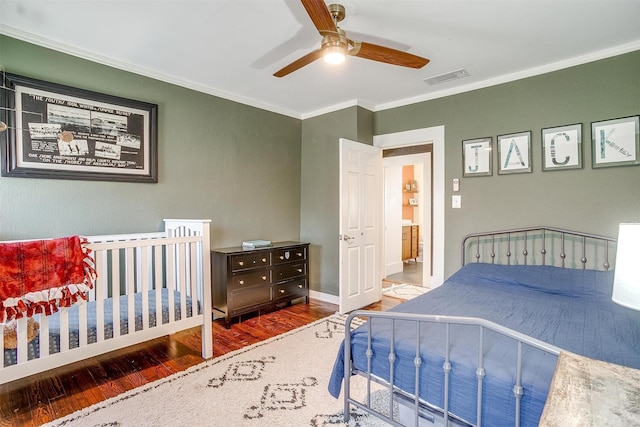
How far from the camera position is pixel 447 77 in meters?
3.11

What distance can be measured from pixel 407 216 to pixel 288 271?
14.7 ft

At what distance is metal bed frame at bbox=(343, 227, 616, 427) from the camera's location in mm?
1267

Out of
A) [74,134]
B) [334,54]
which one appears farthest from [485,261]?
[74,134]

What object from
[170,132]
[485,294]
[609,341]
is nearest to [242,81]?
[170,132]

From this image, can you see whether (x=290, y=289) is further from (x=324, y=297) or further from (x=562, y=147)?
(x=562, y=147)

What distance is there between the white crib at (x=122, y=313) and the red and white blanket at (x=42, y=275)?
0.08 meters

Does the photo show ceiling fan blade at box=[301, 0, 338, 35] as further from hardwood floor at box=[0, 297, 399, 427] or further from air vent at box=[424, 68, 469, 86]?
hardwood floor at box=[0, 297, 399, 427]

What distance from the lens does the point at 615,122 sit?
2564 millimetres

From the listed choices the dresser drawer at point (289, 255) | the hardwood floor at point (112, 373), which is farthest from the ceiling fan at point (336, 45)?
the hardwood floor at point (112, 373)

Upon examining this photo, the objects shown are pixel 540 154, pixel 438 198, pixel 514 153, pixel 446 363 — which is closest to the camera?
pixel 446 363

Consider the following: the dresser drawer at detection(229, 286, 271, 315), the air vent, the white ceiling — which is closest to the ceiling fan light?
the white ceiling

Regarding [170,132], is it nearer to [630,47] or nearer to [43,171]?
[43,171]

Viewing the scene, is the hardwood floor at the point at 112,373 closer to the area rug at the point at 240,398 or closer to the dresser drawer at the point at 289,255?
the area rug at the point at 240,398

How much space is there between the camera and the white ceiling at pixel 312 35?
6.69ft
